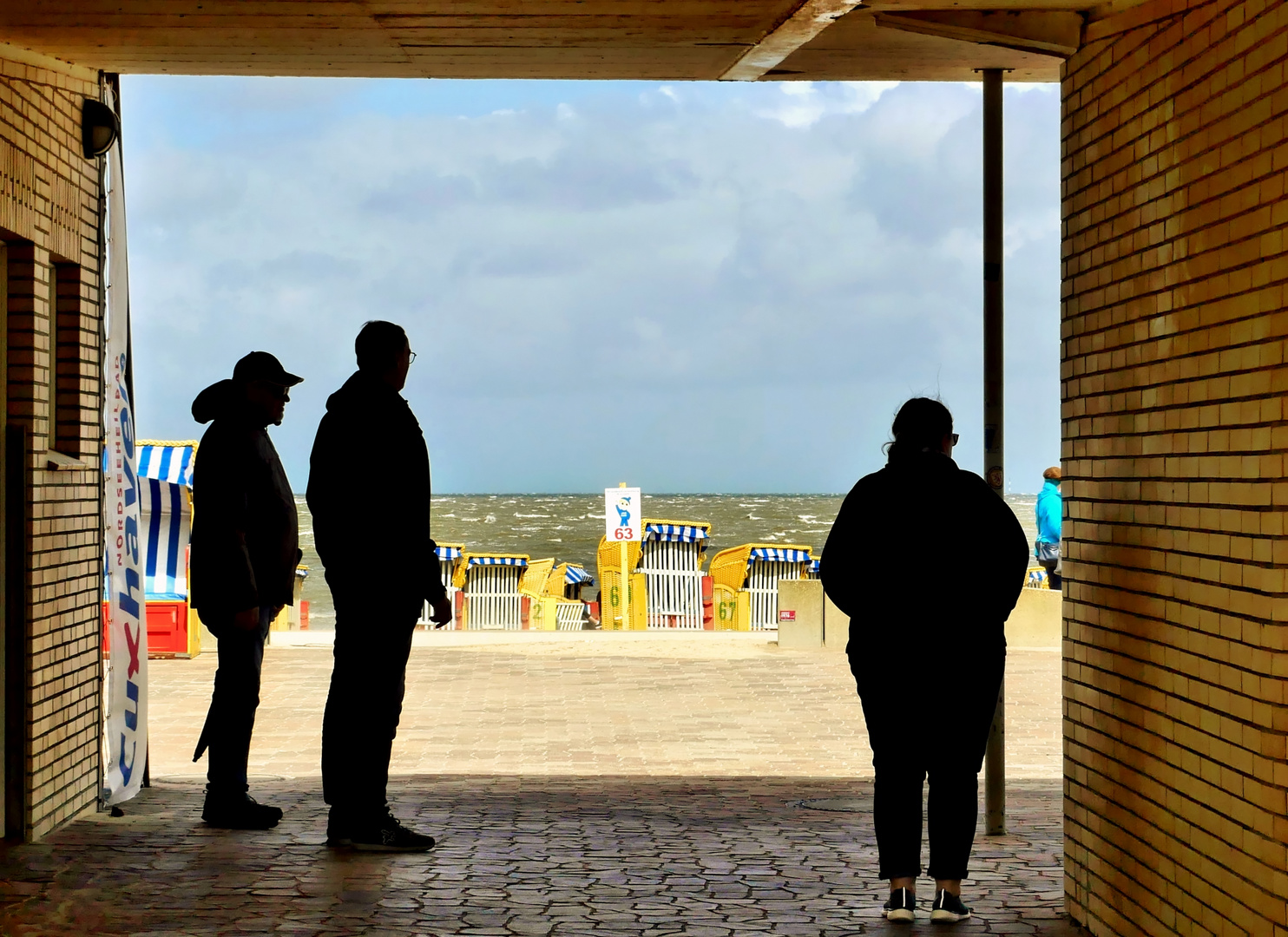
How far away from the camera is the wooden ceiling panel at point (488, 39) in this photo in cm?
565

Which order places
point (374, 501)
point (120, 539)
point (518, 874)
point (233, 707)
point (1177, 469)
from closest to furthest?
point (1177, 469), point (518, 874), point (374, 501), point (233, 707), point (120, 539)

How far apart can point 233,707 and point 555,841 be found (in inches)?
61.6

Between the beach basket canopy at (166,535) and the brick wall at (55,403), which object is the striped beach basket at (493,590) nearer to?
the beach basket canopy at (166,535)

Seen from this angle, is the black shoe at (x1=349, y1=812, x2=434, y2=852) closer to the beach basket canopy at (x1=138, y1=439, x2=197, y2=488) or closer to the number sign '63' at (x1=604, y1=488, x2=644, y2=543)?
the beach basket canopy at (x1=138, y1=439, x2=197, y2=488)

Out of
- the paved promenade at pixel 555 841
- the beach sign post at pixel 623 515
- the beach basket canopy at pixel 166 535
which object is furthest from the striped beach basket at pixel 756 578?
the paved promenade at pixel 555 841

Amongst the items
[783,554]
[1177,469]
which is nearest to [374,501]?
[1177,469]

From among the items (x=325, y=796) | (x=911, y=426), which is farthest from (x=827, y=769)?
(x=911, y=426)

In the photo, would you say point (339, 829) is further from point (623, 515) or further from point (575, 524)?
point (575, 524)

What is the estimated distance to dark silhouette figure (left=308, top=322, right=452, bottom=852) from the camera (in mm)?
6281

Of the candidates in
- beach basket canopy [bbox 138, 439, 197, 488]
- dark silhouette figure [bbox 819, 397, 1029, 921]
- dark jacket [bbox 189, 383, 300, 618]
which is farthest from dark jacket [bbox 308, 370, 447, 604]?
beach basket canopy [bbox 138, 439, 197, 488]

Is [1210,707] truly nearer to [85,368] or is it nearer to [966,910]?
[966,910]

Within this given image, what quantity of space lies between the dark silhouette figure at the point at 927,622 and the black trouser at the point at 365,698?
1.98m

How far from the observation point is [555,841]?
676cm

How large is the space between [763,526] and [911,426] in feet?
229
